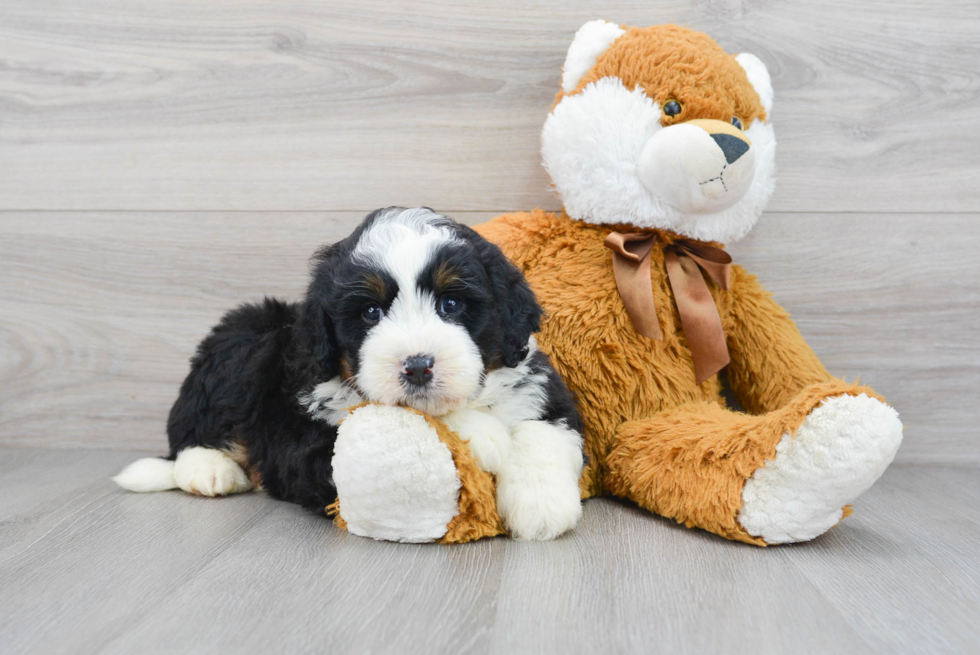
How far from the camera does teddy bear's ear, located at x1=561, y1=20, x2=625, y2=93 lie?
1653 mm

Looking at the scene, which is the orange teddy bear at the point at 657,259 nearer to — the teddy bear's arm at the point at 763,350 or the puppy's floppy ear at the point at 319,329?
the teddy bear's arm at the point at 763,350

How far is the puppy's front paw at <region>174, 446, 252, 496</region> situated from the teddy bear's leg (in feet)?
2.96

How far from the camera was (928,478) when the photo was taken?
6.20 feet

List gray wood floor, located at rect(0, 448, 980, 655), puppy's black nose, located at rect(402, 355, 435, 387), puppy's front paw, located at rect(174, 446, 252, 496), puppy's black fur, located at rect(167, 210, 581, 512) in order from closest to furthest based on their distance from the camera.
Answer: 1. gray wood floor, located at rect(0, 448, 980, 655)
2. puppy's black nose, located at rect(402, 355, 435, 387)
3. puppy's black fur, located at rect(167, 210, 581, 512)
4. puppy's front paw, located at rect(174, 446, 252, 496)

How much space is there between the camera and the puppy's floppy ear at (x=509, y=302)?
4.37 ft

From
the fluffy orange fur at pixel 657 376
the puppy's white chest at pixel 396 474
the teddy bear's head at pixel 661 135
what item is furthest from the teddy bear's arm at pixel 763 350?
the puppy's white chest at pixel 396 474

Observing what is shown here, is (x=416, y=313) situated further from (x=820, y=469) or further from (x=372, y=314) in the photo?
(x=820, y=469)

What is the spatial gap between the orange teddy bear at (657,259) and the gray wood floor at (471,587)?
0.18 metres

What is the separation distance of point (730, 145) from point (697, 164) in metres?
0.08

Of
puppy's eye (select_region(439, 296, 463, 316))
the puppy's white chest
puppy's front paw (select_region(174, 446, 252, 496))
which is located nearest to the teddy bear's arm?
puppy's eye (select_region(439, 296, 463, 316))

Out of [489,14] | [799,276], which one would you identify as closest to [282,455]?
[489,14]

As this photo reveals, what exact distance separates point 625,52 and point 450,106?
548 millimetres

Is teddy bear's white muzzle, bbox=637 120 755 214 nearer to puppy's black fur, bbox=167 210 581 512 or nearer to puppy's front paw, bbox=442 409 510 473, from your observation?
puppy's black fur, bbox=167 210 581 512

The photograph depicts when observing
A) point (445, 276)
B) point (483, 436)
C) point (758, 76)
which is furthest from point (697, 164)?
point (483, 436)
